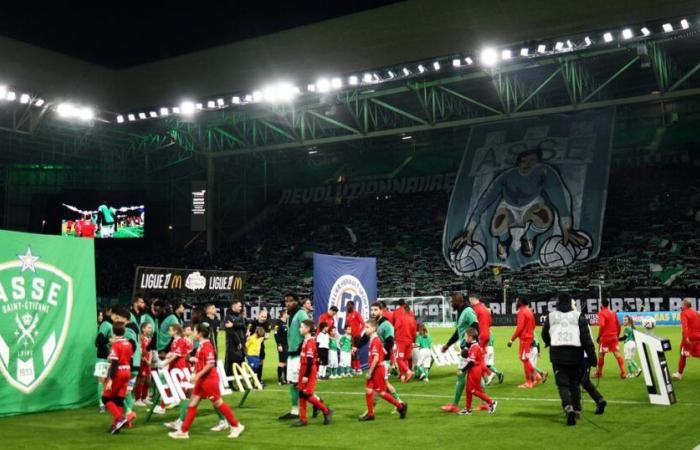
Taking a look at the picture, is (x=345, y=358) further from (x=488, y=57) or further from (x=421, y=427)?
(x=488, y=57)

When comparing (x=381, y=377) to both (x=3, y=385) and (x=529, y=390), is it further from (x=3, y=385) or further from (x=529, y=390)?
(x=3, y=385)

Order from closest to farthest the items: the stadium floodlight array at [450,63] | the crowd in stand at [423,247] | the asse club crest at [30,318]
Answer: the asse club crest at [30,318] → the stadium floodlight array at [450,63] → the crowd in stand at [423,247]

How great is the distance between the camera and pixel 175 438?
10867mm

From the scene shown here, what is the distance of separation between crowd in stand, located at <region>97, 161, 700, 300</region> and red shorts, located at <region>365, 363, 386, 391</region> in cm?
2814

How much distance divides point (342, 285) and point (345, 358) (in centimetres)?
212

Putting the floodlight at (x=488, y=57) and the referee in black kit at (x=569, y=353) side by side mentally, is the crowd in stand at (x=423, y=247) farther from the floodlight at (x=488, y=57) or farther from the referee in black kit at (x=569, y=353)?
the referee in black kit at (x=569, y=353)

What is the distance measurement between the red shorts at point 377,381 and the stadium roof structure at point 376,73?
18.9m

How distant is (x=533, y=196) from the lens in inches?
1684

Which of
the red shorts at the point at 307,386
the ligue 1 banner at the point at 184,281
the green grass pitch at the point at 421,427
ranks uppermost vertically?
the ligue 1 banner at the point at 184,281

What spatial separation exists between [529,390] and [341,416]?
493 centimetres

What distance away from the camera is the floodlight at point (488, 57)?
28391mm

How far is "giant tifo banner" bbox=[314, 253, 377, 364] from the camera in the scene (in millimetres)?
20359

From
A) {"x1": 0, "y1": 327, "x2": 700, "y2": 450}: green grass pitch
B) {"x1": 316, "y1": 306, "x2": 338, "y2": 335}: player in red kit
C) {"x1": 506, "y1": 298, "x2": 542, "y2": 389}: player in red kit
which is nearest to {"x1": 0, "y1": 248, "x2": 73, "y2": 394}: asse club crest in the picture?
{"x1": 0, "y1": 327, "x2": 700, "y2": 450}: green grass pitch

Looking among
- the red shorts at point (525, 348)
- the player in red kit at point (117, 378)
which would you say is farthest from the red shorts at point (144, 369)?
the red shorts at point (525, 348)
